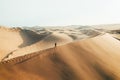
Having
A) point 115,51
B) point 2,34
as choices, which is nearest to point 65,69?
point 115,51

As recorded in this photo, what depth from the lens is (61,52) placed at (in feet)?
15.6

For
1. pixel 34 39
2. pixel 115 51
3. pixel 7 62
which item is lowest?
pixel 34 39

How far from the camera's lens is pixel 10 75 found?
3.71m

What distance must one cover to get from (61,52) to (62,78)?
85cm

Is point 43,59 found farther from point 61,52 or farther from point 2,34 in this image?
point 2,34

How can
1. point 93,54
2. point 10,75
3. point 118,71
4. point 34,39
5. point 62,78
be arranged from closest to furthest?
point 10,75 → point 62,78 → point 118,71 → point 93,54 → point 34,39

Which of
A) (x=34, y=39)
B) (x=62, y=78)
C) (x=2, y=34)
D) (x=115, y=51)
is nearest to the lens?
(x=62, y=78)

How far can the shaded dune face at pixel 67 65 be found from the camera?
386 cm

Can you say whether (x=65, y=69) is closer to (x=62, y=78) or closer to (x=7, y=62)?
(x=62, y=78)

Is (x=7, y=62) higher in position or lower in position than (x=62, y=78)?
higher

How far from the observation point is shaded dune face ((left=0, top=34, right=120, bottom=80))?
3.86 m

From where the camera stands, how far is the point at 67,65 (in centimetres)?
441

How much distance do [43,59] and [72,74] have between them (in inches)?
24.6

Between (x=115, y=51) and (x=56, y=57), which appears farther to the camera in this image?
(x=115, y=51)
